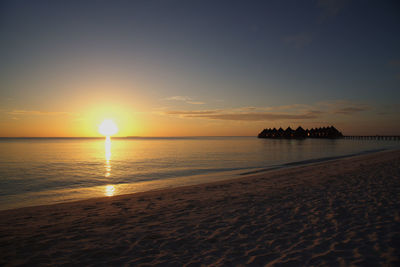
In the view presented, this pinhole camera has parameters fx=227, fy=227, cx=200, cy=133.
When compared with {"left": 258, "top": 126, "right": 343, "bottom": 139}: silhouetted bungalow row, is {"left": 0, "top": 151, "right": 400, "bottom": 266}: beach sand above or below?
below

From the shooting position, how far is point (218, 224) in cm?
541

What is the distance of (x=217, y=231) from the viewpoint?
16.3 ft

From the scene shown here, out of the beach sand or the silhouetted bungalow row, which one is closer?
the beach sand

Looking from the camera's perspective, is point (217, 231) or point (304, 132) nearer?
point (217, 231)

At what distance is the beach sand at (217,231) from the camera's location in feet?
12.6

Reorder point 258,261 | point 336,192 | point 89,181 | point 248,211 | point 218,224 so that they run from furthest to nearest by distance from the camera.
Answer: point 89,181, point 336,192, point 248,211, point 218,224, point 258,261

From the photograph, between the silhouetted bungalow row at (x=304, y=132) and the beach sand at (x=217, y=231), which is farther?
the silhouetted bungalow row at (x=304, y=132)

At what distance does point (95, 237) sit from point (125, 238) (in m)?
0.70

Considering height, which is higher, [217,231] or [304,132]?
[304,132]

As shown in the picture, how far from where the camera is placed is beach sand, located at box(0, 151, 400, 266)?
3852mm

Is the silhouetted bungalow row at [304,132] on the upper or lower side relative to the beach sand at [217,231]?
upper

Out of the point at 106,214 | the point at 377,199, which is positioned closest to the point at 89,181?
the point at 106,214

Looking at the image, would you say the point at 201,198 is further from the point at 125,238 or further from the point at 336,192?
the point at 336,192

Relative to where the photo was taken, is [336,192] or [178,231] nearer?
[178,231]
